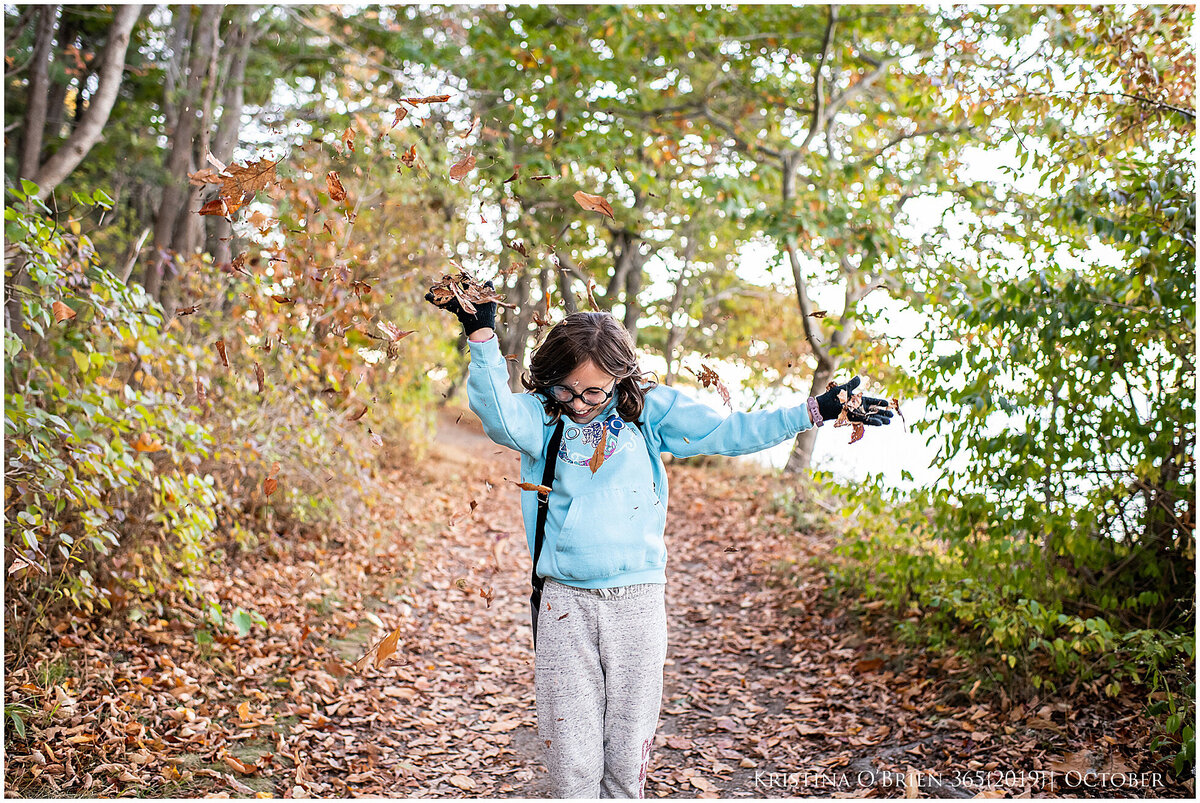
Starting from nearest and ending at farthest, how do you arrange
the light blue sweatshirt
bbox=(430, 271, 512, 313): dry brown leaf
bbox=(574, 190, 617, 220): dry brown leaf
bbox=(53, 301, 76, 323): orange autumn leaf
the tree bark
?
bbox=(430, 271, 512, 313): dry brown leaf < the light blue sweatshirt < bbox=(574, 190, 617, 220): dry brown leaf < bbox=(53, 301, 76, 323): orange autumn leaf < the tree bark

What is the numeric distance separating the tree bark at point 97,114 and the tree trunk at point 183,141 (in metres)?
1.76

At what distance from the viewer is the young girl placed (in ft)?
8.36

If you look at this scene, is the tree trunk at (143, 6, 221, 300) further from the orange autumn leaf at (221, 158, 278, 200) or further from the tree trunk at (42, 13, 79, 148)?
the orange autumn leaf at (221, 158, 278, 200)

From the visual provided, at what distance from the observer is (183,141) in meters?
8.08

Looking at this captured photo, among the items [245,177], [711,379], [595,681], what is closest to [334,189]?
[245,177]

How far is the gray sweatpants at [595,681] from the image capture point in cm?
255

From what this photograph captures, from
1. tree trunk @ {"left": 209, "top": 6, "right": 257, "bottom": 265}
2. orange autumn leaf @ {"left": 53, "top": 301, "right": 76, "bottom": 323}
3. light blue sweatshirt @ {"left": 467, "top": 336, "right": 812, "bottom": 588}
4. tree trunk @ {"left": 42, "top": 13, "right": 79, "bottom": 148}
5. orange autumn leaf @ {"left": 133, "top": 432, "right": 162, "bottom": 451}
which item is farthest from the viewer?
tree trunk @ {"left": 42, "top": 13, "right": 79, "bottom": 148}

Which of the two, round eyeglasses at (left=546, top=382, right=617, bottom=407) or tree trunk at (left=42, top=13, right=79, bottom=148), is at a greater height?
tree trunk at (left=42, top=13, right=79, bottom=148)

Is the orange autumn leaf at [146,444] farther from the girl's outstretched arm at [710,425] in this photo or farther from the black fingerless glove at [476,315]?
the girl's outstretched arm at [710,425]

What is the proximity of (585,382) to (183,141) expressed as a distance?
726 cm

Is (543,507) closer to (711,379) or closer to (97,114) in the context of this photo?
(711,379)

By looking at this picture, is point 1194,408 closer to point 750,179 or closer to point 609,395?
point 609,395

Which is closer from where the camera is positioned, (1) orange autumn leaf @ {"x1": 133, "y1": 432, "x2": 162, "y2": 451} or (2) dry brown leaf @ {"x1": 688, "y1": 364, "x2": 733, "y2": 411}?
(2) dry brown leaf @ {"x1": 688, "y1": 364, "x2": 733, "y2": 411}

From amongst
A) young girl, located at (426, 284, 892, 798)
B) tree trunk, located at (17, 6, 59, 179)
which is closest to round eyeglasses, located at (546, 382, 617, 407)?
young girl, located at (426, 284, 892, 798)
